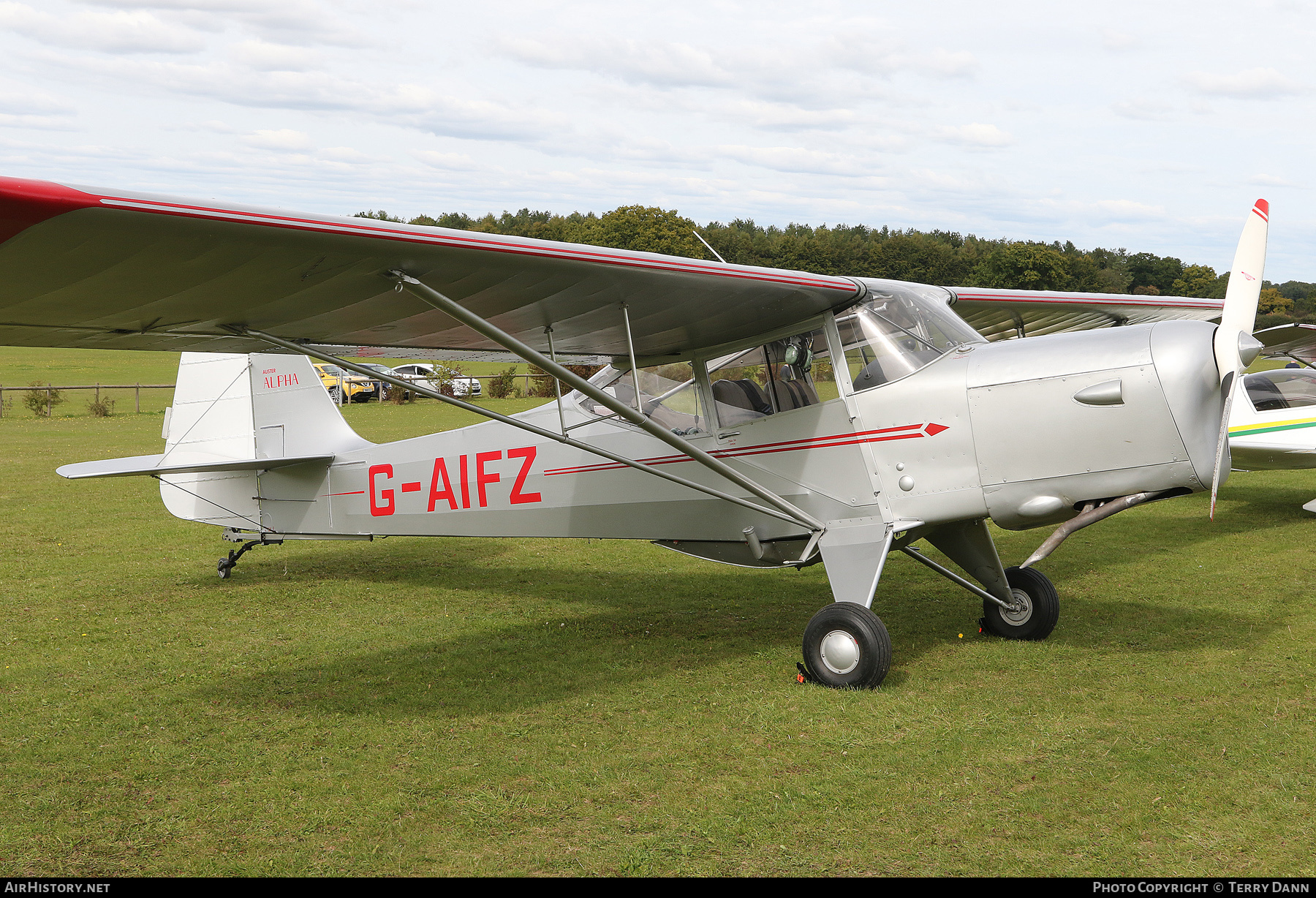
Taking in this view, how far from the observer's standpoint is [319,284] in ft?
15.0

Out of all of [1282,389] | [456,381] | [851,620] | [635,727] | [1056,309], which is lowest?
[456,381]

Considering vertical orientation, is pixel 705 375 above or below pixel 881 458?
above

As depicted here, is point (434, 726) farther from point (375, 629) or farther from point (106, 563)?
point (106, 563)

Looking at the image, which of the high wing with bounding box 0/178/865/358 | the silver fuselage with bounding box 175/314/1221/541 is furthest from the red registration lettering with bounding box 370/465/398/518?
the high wing with bounding box 0/178/865/358

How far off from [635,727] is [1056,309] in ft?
20.5

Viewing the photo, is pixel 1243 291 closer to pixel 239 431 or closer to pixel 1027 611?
pixel 1027 611

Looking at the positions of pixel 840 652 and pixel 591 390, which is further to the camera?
pixel 840 652

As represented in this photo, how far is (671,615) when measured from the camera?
7.48 metres

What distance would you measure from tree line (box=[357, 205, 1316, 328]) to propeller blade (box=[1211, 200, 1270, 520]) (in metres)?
60.5

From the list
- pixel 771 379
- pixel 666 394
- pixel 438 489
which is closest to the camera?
pixel 771 379

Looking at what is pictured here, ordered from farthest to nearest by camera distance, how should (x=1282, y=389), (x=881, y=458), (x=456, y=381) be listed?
1. (x=456, y=381)
2. (x=1282, y=389)
3. (x=881, y=458)

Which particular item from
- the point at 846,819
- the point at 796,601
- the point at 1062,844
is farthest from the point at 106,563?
the point at 1062,844

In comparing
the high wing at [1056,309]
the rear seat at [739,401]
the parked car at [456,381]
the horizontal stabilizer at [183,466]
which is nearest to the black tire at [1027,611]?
the rear seat at [739,401]

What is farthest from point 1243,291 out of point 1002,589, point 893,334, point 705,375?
point 705,375
